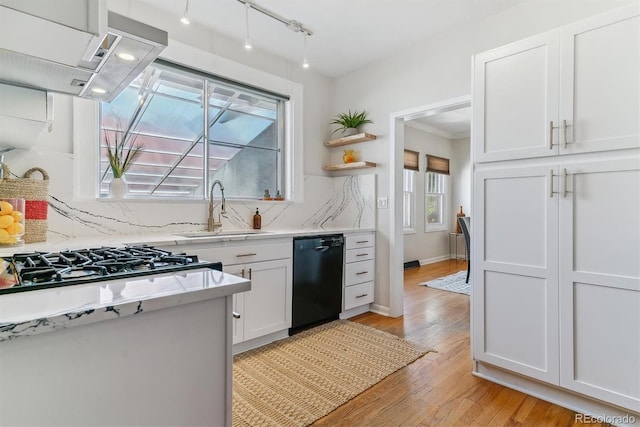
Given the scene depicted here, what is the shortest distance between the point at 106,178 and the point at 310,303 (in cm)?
191

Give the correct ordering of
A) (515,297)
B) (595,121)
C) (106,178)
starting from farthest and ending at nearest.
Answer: (106,178)
(515,297)
(595,121)

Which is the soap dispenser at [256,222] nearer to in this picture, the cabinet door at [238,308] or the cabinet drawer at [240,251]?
the cabinet drawer at [240,251]

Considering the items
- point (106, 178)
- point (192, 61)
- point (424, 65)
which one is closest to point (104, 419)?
point (106, 178)

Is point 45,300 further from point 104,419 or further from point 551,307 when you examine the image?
point 551,307

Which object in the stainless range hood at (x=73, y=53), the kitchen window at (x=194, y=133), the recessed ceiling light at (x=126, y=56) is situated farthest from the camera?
the kitchen window at (x=194, y=133)

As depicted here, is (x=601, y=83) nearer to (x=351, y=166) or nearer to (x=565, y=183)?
(x=565, y=183)

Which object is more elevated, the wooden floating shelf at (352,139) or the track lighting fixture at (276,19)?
the track lighting fixture at (276,19)

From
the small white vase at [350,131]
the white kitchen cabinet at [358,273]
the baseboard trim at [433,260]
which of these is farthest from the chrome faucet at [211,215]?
the baseboard trim at [433,260]

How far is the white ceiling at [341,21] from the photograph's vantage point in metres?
→ 2.50

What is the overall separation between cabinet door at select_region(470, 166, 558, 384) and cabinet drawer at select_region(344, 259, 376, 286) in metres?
1.25

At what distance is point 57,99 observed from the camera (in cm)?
219

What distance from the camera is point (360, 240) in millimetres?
3244

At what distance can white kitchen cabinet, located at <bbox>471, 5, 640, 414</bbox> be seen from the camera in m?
1.61

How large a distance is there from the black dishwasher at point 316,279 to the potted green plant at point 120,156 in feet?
4.49
